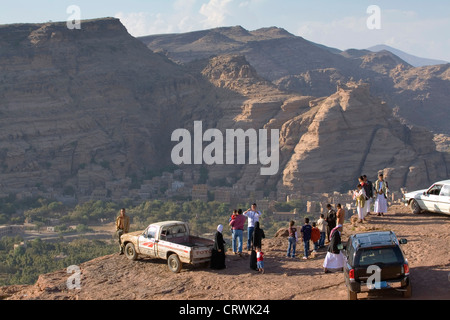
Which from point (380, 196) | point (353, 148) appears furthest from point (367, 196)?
point (353, 148)

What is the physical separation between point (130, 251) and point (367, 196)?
8160 mm

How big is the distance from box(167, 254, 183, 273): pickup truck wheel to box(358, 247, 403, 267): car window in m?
5.31

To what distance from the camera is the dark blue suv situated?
12.8 meters

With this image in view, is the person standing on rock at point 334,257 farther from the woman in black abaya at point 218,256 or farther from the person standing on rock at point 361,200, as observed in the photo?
the person standing on rock at point 361,200

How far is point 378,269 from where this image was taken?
12797mm

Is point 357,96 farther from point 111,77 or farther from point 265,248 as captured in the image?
point 265,248

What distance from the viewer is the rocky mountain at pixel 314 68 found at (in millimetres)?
122438

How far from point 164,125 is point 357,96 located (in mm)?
27552

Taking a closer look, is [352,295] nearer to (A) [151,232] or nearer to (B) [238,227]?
(B) [238,227]

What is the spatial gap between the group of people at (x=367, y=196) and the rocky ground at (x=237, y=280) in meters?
2.13

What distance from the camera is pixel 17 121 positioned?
7300 cm

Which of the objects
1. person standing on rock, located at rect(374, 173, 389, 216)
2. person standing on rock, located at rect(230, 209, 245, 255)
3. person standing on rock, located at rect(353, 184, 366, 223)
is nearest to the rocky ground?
person standing on rock, located at rect(230, 209, 245, 255)
